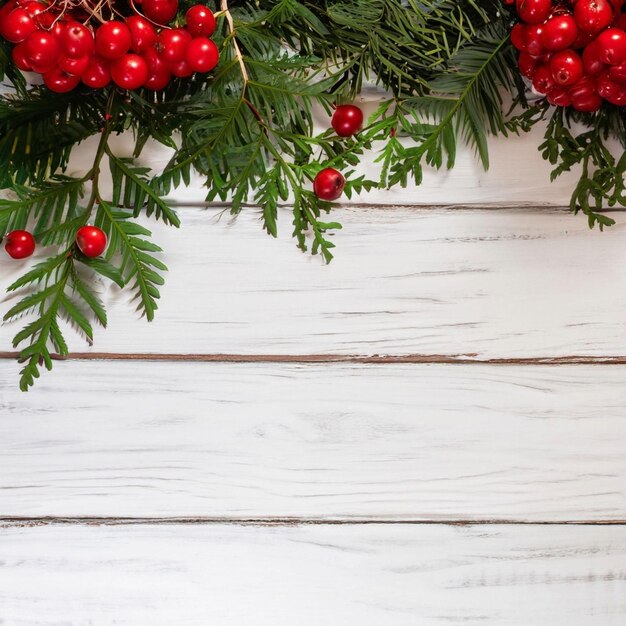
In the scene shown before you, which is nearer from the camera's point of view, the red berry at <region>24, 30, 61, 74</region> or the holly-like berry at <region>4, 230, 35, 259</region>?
the red berry at <region>24, 30, 61, 74</region>

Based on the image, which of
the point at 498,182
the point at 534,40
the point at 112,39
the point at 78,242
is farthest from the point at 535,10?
the point at 78,242

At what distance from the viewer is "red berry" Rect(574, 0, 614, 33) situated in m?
0.64

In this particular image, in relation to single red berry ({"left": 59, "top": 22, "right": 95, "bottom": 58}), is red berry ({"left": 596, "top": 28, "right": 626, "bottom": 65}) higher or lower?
higher

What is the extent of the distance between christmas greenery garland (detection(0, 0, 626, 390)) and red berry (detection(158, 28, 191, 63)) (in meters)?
0.02

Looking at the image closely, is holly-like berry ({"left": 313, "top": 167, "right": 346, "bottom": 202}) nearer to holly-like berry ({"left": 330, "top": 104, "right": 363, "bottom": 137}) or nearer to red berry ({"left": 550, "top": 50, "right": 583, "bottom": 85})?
holly-like berry ({"left": 330, "top": 104, "right": 363, "bottom": 137})

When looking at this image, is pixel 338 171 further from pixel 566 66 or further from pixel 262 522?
pixel 262 522

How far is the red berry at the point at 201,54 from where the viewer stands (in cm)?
65

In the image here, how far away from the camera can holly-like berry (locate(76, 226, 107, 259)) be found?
0.69 metres

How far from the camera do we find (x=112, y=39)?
0.62 meters

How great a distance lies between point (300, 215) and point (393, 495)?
0.33m

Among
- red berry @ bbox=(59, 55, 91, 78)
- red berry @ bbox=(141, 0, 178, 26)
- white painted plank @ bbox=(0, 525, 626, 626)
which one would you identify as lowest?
white painted plank @ bbox=(0, 525, 626, 626)

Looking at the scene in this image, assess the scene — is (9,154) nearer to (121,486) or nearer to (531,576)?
(121,486)

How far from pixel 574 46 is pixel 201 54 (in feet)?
1.16

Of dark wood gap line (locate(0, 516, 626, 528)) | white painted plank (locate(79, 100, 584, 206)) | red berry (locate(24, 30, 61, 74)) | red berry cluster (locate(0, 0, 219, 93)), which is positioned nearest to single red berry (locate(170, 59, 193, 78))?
red berry cluster (locate(0, 0, 219, 93))
